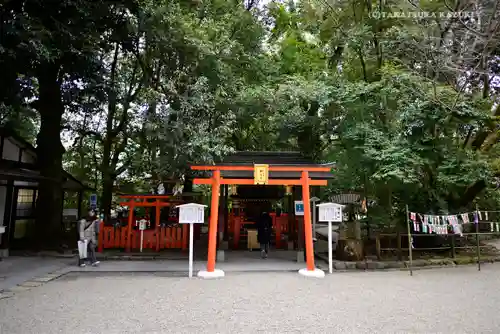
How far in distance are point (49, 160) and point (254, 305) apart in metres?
10.9

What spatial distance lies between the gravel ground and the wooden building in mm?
4187

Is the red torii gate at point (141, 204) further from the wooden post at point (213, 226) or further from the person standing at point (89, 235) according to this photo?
the wooden post at point (213, 226)

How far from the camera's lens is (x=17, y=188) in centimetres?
1338

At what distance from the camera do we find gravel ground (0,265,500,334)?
5.05 meters

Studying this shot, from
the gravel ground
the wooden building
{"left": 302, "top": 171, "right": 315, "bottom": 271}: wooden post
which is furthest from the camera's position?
the wooden building

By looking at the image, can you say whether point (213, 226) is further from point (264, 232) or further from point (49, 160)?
point (49, 160)

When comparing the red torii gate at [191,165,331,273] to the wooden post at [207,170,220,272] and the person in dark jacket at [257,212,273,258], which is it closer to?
the wooden post at [207,170,220,272]

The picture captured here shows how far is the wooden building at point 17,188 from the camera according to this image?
35.4 ft

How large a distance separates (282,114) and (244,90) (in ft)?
5.51

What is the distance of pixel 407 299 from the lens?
21.8 ft

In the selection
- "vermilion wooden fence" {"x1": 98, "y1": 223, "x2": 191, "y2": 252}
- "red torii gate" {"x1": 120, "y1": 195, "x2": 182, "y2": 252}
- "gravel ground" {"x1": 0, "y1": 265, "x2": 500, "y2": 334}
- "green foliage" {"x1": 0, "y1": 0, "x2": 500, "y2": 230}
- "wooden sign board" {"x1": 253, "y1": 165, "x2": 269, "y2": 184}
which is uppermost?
"green foliage" {"x1": 0, "y1": 0, "x2": 500, "y2": 230}

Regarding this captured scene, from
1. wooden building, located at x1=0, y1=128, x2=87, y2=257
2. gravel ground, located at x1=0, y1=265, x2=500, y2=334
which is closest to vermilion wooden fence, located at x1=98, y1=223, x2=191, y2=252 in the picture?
wooden building, located at x1=0, y1=128, x2=87, y2=257

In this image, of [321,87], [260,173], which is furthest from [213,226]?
[321,87]

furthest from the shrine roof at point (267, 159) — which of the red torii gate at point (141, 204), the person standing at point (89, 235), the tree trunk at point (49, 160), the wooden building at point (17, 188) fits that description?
the tree trunk at point (49, 160)
